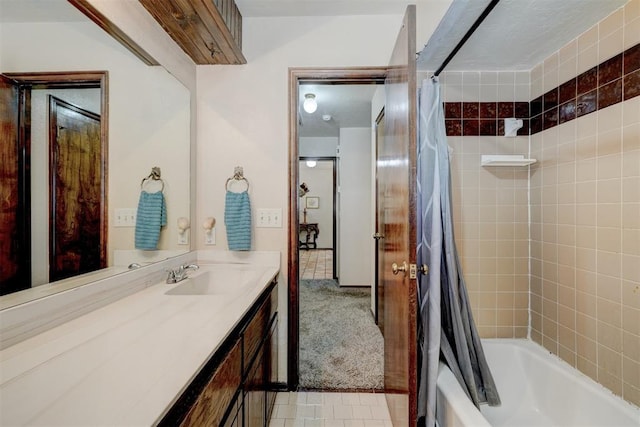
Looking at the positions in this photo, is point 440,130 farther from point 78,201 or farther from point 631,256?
point 78,201

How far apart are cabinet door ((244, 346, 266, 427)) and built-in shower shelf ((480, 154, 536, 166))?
1.69m

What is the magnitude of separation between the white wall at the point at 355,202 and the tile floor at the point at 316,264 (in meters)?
0.89

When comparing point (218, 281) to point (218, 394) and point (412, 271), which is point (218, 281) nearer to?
point (218, 394)

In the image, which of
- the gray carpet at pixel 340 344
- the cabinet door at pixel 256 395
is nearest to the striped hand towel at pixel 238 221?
the cabinet door at pixel 256 395

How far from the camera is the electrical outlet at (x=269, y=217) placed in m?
1.80

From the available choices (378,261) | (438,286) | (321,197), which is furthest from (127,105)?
(321,197)

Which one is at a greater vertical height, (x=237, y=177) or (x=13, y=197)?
(x=237, y=177)

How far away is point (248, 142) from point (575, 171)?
1.89 metres

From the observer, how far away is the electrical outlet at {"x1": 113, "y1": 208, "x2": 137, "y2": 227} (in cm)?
120

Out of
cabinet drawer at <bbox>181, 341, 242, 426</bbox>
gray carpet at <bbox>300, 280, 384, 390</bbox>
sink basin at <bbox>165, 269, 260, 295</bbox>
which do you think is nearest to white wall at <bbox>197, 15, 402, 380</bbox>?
sink basin at <bbox>165, 269, 260, 295</bbox>

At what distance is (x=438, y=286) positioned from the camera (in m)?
1.25

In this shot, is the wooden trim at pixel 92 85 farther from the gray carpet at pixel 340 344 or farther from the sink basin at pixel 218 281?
the gray carpet at pixel 340 344

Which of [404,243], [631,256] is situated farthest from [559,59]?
[404,243]

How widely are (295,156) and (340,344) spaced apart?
1680 mm
